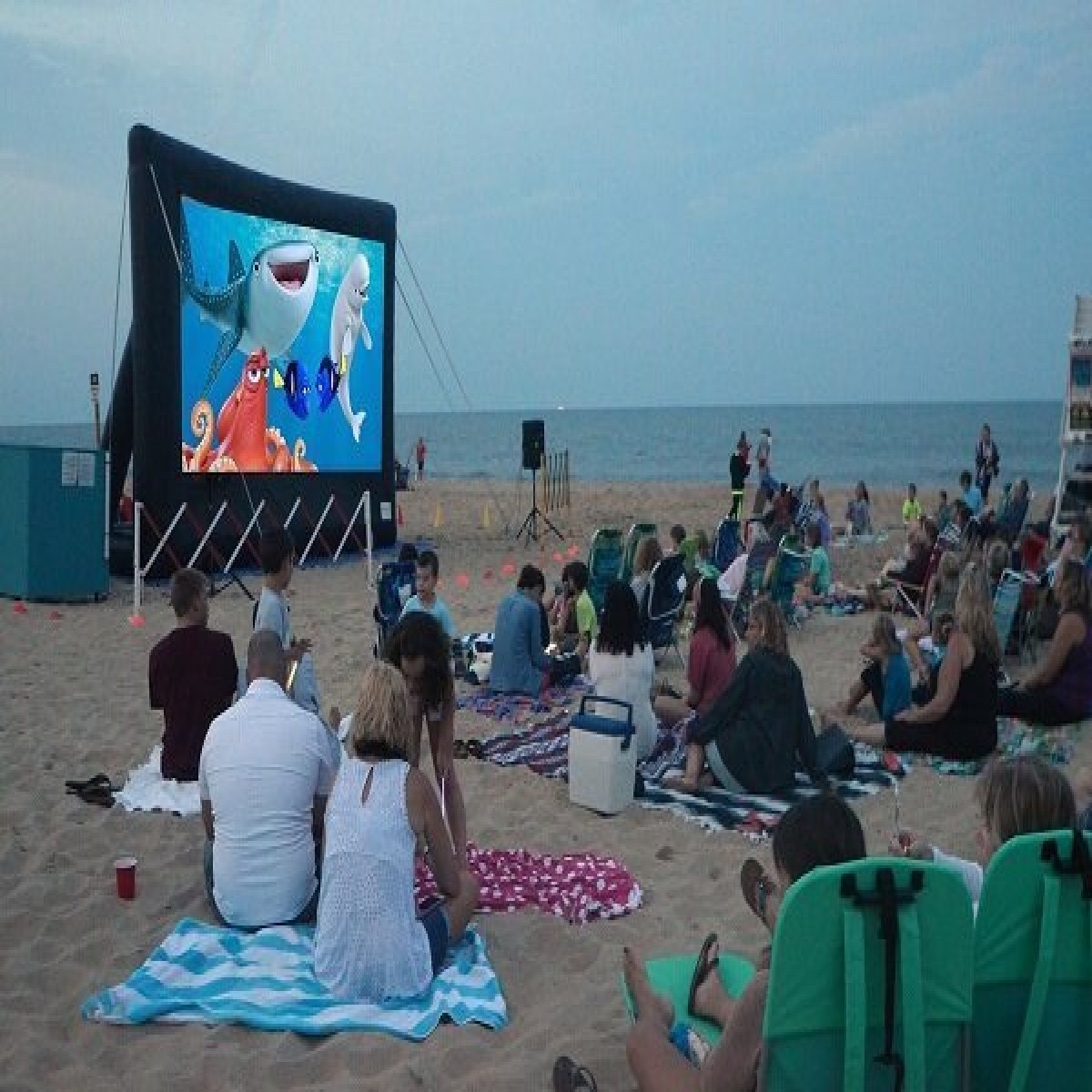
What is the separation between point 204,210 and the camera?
11.2 meters

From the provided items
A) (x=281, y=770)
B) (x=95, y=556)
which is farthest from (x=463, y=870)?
(x=95, y=556)

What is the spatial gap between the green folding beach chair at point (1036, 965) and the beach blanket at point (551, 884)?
1.77 metres

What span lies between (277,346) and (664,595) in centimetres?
616

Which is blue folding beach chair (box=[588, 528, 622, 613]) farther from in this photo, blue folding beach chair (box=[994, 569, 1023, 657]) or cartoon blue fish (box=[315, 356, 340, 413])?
cartoon blue fish (box=[315, 356, 340, 413])

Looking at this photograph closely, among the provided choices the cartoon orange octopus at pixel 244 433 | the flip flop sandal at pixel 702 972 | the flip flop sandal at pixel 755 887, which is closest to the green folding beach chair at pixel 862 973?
the flip flop sandal at pixel 755 887

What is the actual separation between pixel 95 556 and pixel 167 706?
602 centimetres

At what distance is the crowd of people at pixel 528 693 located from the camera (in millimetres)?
2639

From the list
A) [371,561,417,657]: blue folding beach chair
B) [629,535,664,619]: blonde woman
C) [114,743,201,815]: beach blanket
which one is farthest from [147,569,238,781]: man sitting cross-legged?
[629,535,664,619]: blonde woman

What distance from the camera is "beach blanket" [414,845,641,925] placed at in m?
3.95

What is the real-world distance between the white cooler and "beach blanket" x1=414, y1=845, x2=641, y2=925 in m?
0.51

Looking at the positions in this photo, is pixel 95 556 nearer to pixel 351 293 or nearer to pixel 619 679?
pixel 351 293

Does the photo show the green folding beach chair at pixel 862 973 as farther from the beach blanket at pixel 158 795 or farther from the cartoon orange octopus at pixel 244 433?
the cartoon orange octopus at pixel 244 433

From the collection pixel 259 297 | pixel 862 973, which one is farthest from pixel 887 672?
pixel 259 297

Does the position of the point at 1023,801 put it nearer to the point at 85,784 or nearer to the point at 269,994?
the point at 269,994
